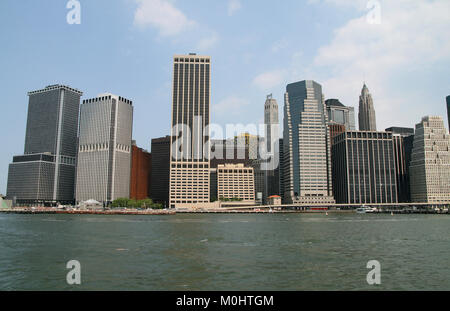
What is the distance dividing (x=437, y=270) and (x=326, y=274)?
11914mm

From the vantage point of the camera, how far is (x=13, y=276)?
3300 centimetres
